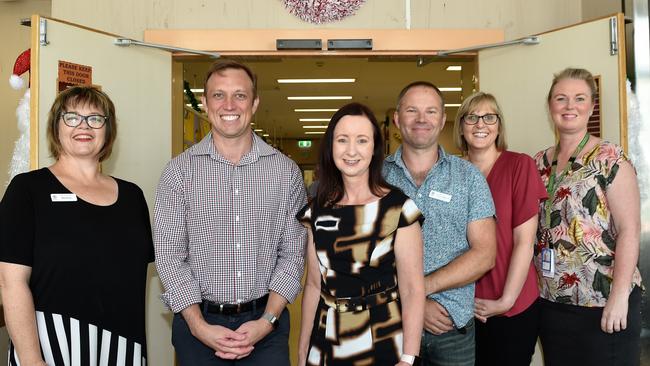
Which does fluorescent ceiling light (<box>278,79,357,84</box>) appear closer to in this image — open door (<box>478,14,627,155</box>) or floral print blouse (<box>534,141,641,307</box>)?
open door (<box>478,14,627,155</box>)

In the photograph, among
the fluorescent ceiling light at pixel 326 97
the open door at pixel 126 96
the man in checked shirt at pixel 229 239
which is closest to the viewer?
the man in checked shirt at pixel 229 239

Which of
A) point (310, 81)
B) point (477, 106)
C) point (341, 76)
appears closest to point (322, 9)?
point (477, 106)

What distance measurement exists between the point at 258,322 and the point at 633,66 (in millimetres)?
2791

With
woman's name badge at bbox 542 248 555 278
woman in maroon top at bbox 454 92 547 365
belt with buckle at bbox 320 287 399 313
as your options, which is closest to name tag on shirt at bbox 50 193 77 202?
belt with buckle at bbox 320 287 399 313

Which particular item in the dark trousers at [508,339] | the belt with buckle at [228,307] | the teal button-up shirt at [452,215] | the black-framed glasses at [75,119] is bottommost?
the dark trousers at [508,339]

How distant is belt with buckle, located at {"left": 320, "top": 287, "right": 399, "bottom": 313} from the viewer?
6.31 ft

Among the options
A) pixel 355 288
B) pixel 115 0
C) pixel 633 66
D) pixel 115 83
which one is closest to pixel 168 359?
pixel 115 83

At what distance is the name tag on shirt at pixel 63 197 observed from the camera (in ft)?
6.59

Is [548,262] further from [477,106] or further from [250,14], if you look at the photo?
[250,14]

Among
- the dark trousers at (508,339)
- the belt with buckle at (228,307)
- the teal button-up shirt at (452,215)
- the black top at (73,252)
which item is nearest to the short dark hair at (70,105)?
the black top at (73,252)

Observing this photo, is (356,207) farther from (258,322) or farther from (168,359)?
(168,359)

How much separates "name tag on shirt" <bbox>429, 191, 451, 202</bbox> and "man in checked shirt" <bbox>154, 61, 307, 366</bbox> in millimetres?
556

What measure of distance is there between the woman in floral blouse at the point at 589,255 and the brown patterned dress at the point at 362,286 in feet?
3.06

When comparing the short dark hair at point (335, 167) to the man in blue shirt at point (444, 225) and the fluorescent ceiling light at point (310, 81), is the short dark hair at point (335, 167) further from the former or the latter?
the fluorescent ceiling light at point (310, 81)
